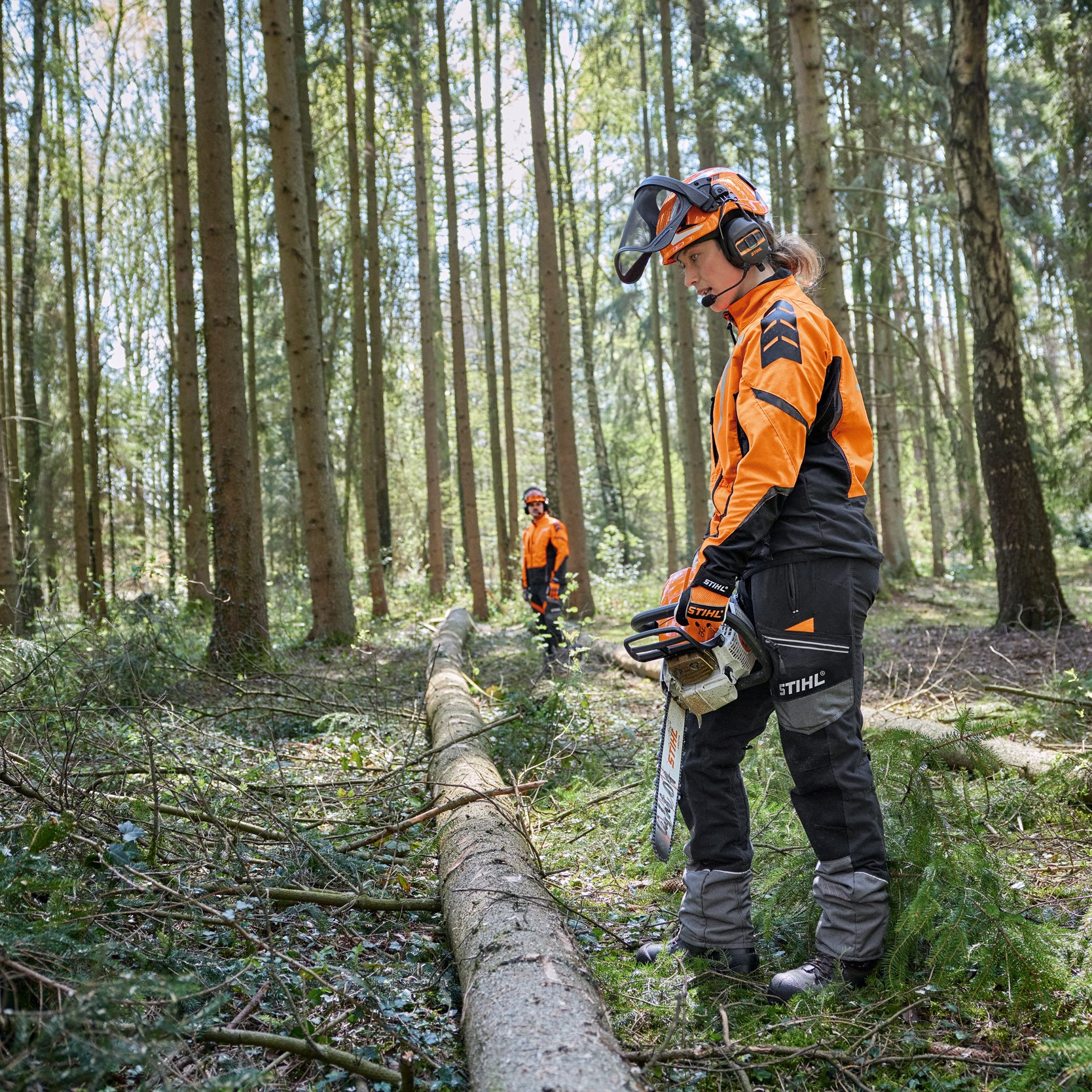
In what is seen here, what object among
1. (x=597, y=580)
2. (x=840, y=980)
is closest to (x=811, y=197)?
(x=840, y=980)

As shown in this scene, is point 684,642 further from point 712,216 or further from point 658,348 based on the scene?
point 658,348

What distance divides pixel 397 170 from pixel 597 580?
11.6 meters

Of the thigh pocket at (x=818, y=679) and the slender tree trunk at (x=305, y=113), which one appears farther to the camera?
the slender tree trunk at (x=305, y=113)

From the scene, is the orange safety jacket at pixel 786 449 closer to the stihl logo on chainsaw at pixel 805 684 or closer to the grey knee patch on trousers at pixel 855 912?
the stihl logo on chainsaw at pixel 805 684

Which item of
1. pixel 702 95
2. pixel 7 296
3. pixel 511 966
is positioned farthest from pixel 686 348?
pixel 511 966

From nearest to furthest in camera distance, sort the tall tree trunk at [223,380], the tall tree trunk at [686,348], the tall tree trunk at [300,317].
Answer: the tall tree trunk at [223,380] → the tall tree trunk at [300,317] → the tall tree trunk at [686,348]

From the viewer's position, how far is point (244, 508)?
873cm

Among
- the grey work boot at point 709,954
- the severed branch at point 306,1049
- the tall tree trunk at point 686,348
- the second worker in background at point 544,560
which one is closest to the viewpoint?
the severed branch at point 306,1049

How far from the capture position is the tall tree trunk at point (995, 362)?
8344 mm

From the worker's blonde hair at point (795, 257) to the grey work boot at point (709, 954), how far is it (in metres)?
2.31

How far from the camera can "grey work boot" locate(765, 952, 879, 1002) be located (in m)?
2.70

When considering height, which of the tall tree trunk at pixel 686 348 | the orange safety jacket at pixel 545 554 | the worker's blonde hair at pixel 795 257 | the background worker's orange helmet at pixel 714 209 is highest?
the tall tree trunk at pixel 686 348

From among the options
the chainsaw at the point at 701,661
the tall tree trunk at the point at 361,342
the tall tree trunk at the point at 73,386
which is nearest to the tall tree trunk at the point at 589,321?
the tall tree trunk at the point at 361,342

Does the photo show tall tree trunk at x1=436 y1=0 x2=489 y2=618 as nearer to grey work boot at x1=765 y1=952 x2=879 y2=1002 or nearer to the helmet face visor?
the helmet face visor
